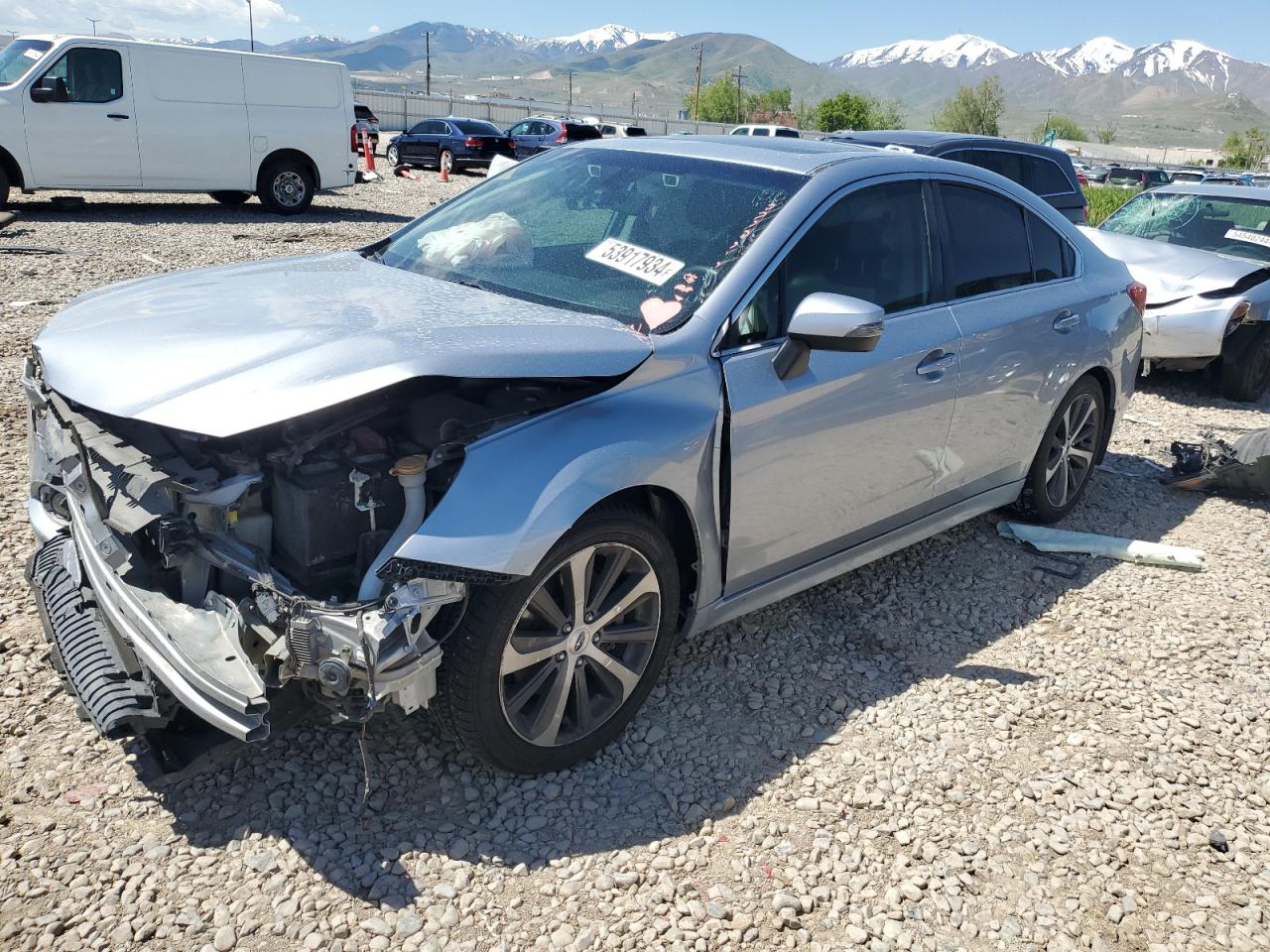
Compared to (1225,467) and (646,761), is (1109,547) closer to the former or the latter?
(1225,467)

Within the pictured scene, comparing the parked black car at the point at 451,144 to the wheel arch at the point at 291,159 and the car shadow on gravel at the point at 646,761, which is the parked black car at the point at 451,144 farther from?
the car shadow on gravel at the point at 646,761

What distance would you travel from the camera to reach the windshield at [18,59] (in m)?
12.0

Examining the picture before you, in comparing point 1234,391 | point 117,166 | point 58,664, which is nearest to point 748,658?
point 58,664

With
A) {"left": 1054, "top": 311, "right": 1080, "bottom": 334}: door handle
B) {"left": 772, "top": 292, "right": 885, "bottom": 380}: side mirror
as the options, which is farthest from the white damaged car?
{"left": 772, "top": 292, "right": 885, "bottom": 380}: side mirror

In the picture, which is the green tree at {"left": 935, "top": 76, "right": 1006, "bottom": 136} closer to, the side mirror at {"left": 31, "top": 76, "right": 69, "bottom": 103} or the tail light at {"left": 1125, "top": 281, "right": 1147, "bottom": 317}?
the side mirror at {"left": 31, "top": 76, "right": 69, "bottom": 103}

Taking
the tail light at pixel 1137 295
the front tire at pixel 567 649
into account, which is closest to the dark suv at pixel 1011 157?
the tail light at pixel 1137 295

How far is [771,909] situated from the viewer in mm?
2582

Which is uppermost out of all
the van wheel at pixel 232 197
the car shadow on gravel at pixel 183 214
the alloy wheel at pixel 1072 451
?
the alloy wheel at pixel 1072 451

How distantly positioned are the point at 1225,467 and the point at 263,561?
5.49 m

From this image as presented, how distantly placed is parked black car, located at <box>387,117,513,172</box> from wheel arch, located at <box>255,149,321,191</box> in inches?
427

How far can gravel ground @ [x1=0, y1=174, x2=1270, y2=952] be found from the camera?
2.49m

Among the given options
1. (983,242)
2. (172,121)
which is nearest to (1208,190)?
(983,242)

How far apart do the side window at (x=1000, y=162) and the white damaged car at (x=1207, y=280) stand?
3.40ft

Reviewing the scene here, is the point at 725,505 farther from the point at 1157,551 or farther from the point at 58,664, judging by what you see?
the point at 1157,551
